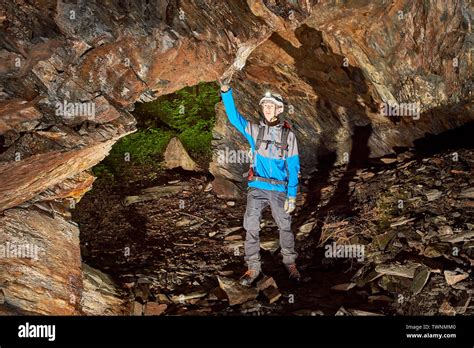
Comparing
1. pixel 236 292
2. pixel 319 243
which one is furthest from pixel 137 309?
pixel 319 243

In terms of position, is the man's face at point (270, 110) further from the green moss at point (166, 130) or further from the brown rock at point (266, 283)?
the green moss at point (166, 130)

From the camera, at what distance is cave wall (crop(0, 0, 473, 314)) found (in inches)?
161

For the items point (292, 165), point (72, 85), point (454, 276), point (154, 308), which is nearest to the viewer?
point (72, 85)

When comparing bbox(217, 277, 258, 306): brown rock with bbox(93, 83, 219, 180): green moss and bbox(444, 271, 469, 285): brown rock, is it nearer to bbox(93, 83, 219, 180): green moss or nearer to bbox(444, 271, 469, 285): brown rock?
bbox(444, 271, 469, 285): brown rock

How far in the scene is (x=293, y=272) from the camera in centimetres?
561

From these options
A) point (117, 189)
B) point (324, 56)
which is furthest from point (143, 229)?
point (324, 56)

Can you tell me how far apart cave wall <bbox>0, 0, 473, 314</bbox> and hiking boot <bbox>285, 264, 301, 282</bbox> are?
2.26m

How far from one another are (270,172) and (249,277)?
4.63 ft

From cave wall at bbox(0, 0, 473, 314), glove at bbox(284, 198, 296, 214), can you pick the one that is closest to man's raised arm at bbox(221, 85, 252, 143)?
cave wall at bbox(0, 0, 473, 314)

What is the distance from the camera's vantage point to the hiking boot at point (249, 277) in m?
5.39

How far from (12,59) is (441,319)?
192 inches

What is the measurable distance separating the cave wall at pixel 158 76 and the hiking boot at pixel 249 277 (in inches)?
62.9

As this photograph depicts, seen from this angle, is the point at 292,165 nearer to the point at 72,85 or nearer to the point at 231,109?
the point at 231,109

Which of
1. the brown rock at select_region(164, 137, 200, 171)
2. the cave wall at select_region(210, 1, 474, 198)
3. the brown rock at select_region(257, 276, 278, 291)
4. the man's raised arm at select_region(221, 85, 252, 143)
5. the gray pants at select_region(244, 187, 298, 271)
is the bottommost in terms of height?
the brown rock at select_region(257, 276, 278, 291)
